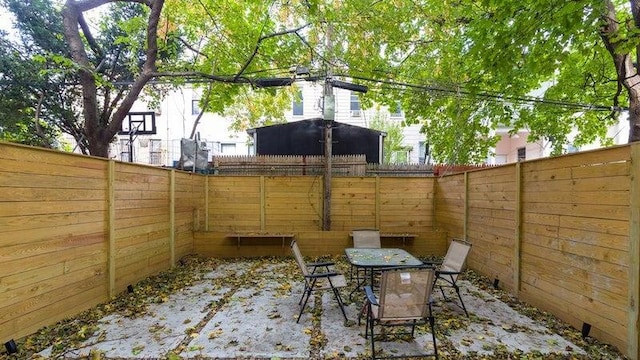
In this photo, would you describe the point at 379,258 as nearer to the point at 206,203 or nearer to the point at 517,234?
the point at 517,234

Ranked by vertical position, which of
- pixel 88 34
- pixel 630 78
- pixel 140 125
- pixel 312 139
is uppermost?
pixel 88 34

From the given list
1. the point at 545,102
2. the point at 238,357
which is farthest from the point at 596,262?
the point at 545,102

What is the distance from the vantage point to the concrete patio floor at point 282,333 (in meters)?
2.93

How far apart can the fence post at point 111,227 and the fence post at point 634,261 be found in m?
5.76

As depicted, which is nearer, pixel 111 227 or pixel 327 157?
pixel 111 227

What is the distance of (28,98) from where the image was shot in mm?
8484

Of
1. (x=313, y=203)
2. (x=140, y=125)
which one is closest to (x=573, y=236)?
(x=313, y=203)

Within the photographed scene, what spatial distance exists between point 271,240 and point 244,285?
224 centimetres

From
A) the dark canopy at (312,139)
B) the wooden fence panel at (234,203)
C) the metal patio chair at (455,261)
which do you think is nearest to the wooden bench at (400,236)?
the wooden fence panel at (234,203)

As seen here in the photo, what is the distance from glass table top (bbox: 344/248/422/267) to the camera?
397 cm

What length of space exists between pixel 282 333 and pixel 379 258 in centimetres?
167

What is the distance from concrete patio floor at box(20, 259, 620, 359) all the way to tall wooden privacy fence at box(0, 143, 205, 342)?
0.49m

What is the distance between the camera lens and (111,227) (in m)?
4.30

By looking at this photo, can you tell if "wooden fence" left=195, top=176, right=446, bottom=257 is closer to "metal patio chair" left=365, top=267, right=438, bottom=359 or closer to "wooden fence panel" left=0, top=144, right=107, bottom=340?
"wooden fence panel" left=0, top=144, right=107, bottom=340
